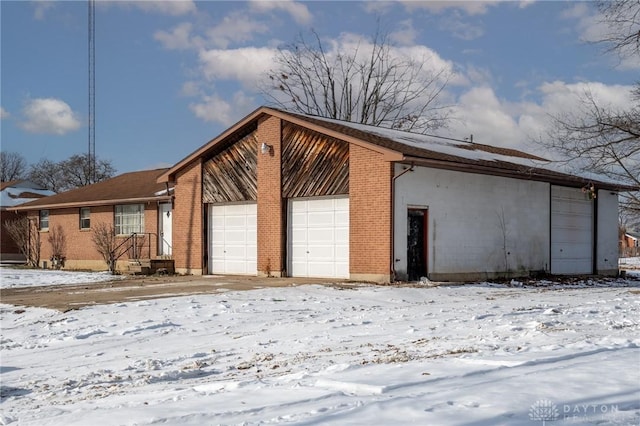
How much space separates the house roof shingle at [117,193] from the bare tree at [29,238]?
3.04ft

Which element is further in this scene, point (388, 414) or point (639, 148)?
point (639, 148)

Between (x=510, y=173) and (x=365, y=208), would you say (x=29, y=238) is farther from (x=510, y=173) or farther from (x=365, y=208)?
(x=510, y=173)

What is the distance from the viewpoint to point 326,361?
8.77 meters

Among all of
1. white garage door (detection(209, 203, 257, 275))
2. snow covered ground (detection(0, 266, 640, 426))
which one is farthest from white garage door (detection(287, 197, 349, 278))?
snow covered ground (detection(0, 266, 640, 426))

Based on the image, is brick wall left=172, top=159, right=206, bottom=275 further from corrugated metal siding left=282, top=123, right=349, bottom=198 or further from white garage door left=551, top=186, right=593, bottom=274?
white garage door left=551, top=186, right=593, bottom=274

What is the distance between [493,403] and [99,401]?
407 centimetres

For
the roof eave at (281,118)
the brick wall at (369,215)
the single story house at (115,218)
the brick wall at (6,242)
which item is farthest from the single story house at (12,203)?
the brick wall at (369,215)

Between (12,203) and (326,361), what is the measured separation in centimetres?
4277

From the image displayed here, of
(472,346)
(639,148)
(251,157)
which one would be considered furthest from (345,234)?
(472,346)

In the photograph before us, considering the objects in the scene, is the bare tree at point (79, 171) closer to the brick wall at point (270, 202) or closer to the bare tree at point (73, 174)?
the bare tree at point (73, 174)

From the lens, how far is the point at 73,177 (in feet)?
253

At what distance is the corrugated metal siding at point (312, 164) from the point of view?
70.5 feet

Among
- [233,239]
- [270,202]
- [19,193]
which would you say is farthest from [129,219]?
[19,193]

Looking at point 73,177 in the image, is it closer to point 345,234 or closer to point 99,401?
point 345,234
